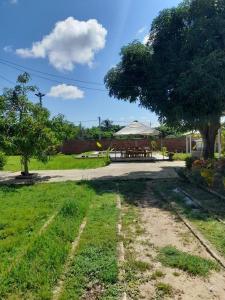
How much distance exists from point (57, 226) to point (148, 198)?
4111mm

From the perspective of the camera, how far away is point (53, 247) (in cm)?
528

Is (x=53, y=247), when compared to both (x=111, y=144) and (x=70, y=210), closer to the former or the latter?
(x=70, y=210)

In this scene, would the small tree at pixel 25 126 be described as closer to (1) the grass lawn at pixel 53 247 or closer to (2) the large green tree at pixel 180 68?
(2) the large green tree at pixel 180 68

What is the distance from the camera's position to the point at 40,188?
12.4 meters

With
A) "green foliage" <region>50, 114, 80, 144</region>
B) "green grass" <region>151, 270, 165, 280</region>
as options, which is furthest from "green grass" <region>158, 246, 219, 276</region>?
"green foliage" <region>50, 114, 80, 144</region>

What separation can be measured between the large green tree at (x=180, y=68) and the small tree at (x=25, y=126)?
10.7 feet

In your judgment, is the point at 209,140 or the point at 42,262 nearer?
the point at 42,262

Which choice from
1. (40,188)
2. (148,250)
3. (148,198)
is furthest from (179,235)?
(40,188)

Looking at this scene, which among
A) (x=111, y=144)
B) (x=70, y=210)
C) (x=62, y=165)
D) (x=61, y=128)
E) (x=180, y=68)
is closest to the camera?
(x=70, y=210)

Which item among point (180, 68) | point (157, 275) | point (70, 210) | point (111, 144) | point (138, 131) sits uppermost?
point (180, 68)

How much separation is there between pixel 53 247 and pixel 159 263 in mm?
1521

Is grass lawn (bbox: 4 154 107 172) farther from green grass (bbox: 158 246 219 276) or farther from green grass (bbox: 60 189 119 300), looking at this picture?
green grass (bbox: 158 246 219 276)

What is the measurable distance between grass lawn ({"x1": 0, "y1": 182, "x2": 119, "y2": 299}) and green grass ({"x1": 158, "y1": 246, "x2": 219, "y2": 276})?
717 mm

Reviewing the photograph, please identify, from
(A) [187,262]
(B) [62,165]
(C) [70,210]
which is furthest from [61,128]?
(A) [187,262]
